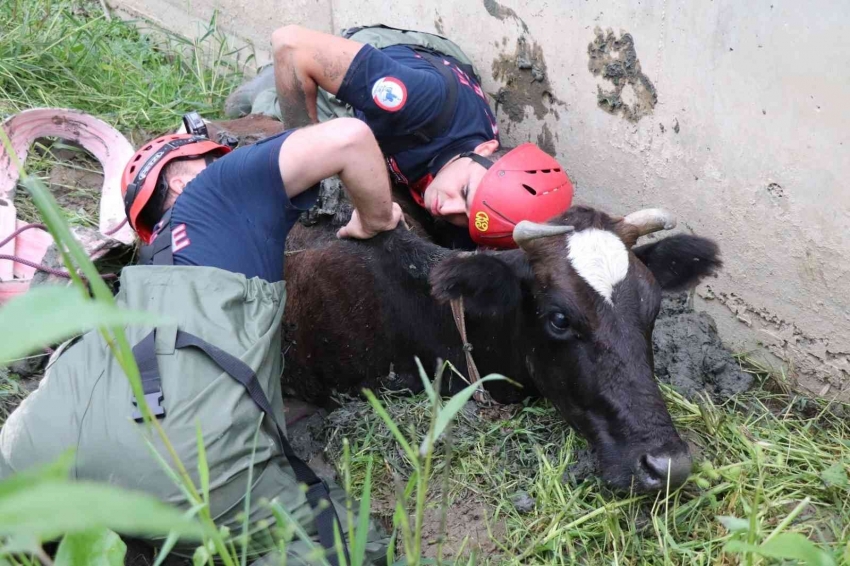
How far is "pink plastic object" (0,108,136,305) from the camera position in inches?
167

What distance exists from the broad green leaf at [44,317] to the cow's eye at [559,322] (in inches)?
93.3

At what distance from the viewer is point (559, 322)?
3189mm

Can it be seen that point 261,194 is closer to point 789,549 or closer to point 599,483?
point 599,483

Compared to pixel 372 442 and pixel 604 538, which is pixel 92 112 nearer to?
pixel 372 442

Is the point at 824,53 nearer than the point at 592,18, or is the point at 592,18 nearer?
the point at 824,53

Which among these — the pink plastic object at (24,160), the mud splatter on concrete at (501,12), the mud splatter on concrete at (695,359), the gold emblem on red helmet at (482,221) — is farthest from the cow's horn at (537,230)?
the pink plastic object at (24,160)

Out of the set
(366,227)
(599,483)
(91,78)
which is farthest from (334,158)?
(91,78)

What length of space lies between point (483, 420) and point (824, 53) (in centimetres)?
200

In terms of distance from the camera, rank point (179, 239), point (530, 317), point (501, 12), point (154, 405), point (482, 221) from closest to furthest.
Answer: point (154, 405) → point (179, 239) → point (530, 317) → point (482, 221) → point (501, 12)

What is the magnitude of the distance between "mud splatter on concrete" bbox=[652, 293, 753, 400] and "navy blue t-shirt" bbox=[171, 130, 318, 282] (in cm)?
182

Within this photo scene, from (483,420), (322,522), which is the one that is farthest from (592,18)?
(322,522)

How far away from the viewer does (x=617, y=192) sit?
4.38 meters

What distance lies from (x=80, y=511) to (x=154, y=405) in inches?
70.8

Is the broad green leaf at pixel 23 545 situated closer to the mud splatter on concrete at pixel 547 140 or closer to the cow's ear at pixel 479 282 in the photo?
the cow's ear at pixel 479 282
